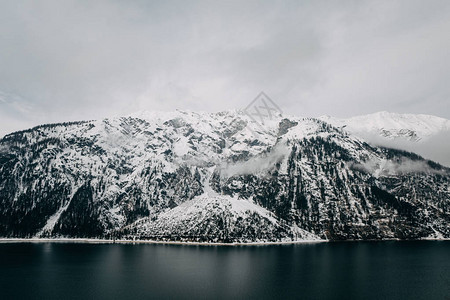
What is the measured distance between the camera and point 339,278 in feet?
463

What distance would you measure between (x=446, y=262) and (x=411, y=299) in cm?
10273

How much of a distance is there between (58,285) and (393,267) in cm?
15905

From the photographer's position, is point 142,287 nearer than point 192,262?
Yes

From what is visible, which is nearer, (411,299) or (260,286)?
(411,299)

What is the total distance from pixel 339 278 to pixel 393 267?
48.5 metres

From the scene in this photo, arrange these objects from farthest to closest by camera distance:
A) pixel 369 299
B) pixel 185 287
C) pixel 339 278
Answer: pixel 339 278 → pixel 185 287 → pixel 369 299

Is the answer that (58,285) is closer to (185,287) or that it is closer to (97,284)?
(97,284)

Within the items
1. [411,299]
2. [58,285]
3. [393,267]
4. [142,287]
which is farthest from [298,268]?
[58,285]

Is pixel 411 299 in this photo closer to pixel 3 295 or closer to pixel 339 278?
pixel 339 278

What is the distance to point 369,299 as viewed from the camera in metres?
109

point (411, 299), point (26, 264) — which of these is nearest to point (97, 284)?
point (26, 264)

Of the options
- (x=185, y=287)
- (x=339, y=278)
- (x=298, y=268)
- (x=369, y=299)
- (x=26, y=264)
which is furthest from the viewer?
(x=26, y=264)

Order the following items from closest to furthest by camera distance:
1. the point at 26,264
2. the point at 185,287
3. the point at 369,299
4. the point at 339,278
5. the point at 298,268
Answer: the point at 369,299 → the point at 185,287 → the point at 339,278 → the point at 298,268 → the point at 26,264

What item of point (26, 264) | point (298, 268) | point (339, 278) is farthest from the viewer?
point (26, 264)
